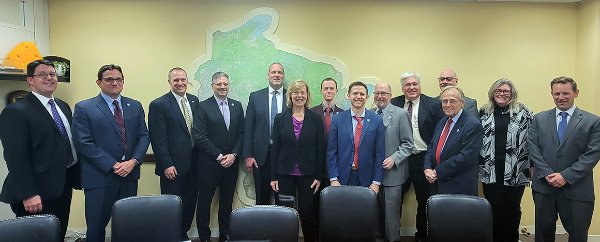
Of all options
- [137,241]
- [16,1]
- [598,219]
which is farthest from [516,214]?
[16,1]

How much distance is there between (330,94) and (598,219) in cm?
318

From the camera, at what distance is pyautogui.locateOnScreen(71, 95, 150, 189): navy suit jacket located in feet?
9.93

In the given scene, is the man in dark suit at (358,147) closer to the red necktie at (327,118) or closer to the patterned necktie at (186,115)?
the red necktie at (327,118)

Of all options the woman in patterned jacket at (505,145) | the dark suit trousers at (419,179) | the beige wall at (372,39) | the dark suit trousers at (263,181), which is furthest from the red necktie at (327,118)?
the woman in patterned jacket at (505,145)

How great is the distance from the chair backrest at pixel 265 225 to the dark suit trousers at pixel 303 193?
1.17 m

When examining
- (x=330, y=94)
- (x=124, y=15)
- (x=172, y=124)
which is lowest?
(x=172, y=124)

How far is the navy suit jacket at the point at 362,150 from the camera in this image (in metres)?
3.38

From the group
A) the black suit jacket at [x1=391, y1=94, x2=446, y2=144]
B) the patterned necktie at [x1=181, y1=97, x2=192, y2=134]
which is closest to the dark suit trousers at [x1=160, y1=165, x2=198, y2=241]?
the patterned necktie at [x1=181, y1=97, x2=192, y2=134]

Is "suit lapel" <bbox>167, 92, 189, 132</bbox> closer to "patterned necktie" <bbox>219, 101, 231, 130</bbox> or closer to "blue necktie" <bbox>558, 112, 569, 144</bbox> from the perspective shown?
"patterned necktie" <bbox>219, 101, 231, 130</bbox>

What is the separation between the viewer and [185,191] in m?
3.91

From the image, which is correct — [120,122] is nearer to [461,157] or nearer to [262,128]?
[262,128]

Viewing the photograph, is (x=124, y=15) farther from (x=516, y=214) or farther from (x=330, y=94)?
(x=516, y=214)

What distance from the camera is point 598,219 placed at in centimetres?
423

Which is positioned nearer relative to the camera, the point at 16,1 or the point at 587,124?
the point at 587,124
